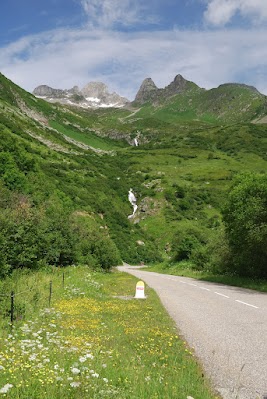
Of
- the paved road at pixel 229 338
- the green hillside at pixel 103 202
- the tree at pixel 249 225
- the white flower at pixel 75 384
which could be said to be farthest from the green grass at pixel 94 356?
the tree at pixel 249 225

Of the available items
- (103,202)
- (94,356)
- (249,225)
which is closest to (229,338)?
(94,356)

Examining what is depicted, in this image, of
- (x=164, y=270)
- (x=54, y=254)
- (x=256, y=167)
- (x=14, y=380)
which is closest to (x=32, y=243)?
(x=54, y=254)

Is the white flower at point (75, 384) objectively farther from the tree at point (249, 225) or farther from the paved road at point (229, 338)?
the tree at point (249, 225)

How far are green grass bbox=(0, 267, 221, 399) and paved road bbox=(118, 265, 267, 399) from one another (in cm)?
47

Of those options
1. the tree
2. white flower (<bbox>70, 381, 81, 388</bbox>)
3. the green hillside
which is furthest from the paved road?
the green hillside

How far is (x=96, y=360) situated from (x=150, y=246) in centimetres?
9288

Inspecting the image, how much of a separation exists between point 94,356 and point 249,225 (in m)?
22.6

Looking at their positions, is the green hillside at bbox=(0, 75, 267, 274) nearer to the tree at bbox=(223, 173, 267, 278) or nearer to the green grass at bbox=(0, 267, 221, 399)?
the tree at bbox=(223, 173, 267, 278)

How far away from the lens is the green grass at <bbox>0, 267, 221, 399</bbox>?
21.4ft

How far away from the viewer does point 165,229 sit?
368 ft

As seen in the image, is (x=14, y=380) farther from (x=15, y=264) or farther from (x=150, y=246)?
(x=150, y=246)

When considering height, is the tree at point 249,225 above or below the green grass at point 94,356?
above

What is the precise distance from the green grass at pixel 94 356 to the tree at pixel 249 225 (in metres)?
15.8

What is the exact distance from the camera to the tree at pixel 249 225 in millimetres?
A: 28906
